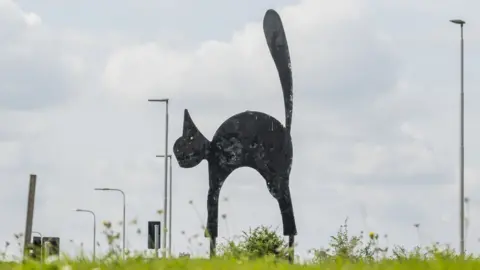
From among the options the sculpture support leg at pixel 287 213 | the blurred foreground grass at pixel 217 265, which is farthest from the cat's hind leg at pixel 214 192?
the blurred foreground grass at pixel 217 265

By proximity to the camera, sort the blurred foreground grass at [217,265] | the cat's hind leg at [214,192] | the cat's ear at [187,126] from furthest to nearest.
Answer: the cat's ear at [187,126] < the cat's hind leg at [214,192] < the blurred foreground grass at [217,265]

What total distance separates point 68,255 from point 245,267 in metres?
2.29

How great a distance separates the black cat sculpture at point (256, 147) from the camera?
20.1m

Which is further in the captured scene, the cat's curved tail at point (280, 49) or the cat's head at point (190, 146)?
the cat's curved tail at point (280, 49)

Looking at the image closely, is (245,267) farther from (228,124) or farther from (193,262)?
(228,124)

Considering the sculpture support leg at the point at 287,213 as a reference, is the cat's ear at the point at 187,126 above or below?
above

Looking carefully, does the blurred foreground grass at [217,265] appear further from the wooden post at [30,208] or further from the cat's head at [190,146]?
the cat's head at [190,146]

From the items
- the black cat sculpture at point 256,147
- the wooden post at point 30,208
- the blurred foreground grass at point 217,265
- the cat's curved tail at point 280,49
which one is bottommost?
the blurred foreground grass at point 217,265

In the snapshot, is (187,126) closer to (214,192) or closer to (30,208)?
(214,192)

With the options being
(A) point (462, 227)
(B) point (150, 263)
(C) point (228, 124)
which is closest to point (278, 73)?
(C) point (228, 124)

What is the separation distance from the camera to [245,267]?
31.5 feet

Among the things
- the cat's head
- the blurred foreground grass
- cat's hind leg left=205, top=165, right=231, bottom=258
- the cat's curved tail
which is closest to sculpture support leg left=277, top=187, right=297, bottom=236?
cat's hind leg left=205, top=165, right=231, bottom=258

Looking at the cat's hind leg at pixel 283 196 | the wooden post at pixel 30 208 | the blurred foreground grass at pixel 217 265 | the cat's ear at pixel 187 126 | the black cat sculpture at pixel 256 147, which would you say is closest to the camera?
the blurred foreground grass at pixel 217 265

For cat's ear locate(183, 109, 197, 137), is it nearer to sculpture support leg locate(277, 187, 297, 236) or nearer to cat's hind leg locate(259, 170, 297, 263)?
cat's hind leg locate(259, 170, 297, 263)
